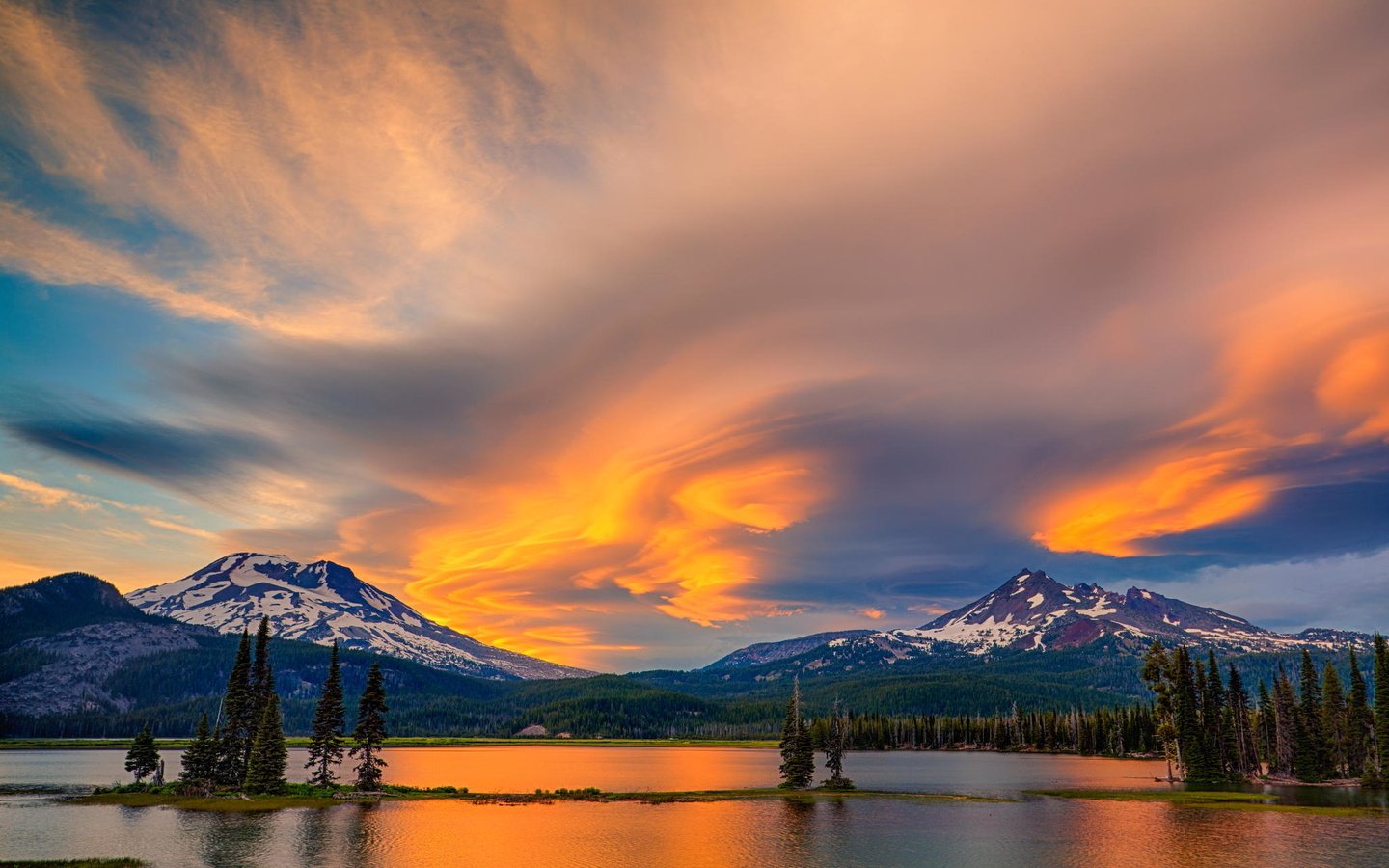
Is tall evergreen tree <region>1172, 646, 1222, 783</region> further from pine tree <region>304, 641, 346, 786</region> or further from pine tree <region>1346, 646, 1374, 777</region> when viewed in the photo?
pine tree <region>304, 641, 346, 786</region>

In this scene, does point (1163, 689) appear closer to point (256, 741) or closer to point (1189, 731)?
point (1189, 731)

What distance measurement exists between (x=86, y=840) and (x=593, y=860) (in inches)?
1762

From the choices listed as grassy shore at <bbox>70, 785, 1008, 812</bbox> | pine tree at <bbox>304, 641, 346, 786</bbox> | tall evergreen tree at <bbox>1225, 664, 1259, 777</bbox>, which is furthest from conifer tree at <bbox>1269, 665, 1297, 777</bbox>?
pine tree at <bbox>304, 641, 346, 786</bbox>

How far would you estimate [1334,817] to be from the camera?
8569 centimetres

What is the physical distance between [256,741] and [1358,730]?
172m

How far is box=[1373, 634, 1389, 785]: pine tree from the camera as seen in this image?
126m

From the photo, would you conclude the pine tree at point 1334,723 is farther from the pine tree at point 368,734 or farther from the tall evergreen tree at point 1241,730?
the pine tree at point 368,734

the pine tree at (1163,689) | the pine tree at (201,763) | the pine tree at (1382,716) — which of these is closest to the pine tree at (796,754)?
the pine tree at (1163,689)

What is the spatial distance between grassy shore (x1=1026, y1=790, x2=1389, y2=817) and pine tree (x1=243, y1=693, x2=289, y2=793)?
339 feet

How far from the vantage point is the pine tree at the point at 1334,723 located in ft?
462

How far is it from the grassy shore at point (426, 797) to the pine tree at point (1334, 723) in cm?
7260

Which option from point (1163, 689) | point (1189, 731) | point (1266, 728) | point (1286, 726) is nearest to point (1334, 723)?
point (1286, 726)

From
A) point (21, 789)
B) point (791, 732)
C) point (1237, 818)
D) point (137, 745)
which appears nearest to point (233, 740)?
point (137, 745)

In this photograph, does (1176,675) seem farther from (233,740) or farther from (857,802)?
(233,740)
